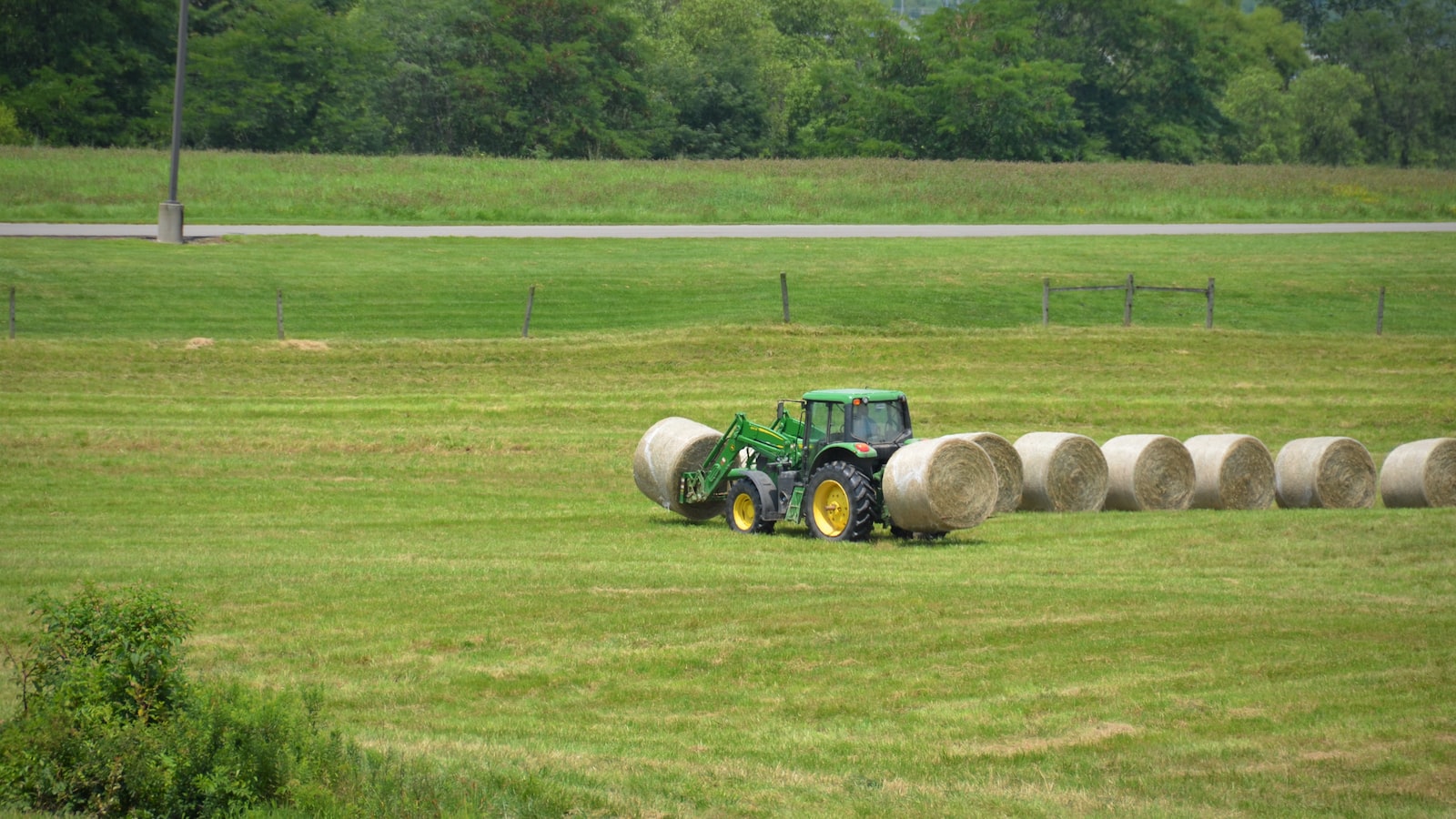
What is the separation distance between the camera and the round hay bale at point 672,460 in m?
19.3

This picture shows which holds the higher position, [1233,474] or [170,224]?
[170,224]

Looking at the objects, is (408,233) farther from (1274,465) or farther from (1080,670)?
(1080,670)

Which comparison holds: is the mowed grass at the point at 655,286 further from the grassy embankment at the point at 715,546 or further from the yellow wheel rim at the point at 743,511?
the yellow wheel rim at the point at 743,511

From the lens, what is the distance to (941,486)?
655 inches

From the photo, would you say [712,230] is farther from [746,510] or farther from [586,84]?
[586,84]

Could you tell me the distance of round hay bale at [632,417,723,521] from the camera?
1928 centimetres

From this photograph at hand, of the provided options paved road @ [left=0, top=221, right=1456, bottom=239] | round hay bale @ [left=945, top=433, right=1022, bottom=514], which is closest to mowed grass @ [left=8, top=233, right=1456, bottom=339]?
paved road @ [left=0, top=221, right=1456, bottom=239]

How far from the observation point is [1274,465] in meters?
20.7

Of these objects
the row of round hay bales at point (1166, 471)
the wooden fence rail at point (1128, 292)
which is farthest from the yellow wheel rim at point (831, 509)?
the wooden fence rail at point (1128, 292)

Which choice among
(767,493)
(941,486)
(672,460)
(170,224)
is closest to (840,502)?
(767,493)

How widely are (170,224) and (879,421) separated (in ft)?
88.8

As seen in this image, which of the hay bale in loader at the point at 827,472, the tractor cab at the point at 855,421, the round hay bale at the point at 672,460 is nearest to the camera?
the hay bale in loader at the point at 827,472

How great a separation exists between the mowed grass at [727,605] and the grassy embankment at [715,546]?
0.05 meters

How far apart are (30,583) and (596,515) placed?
7549mm
